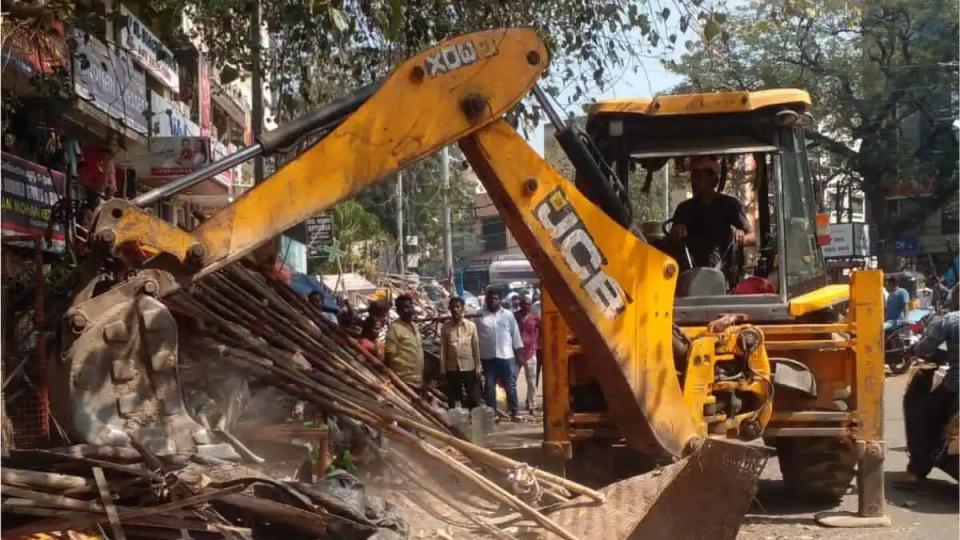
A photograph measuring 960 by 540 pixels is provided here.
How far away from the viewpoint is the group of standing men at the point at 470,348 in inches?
428

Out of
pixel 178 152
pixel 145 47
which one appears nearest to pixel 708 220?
pixel 145 47

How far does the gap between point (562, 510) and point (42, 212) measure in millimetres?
6449

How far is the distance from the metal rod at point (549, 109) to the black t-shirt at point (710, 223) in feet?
7.14

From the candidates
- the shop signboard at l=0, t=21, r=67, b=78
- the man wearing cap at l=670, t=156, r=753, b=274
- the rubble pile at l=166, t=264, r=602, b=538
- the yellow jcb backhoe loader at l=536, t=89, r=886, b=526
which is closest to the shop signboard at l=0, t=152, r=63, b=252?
the shop signboard at l=0, t=21, r=67, b=78

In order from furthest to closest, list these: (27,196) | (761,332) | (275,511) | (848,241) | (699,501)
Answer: (848,241) → (27,196) → (761,332) → (699,501) → (275,511)

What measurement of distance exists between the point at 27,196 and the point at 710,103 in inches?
236

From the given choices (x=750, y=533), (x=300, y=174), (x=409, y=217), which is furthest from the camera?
(x=409, y=217)

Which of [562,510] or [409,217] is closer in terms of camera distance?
[562,510]

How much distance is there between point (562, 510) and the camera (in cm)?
589

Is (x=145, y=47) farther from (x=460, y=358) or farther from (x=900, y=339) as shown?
(x=900, y=339)

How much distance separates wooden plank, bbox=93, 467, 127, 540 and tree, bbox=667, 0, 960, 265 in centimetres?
2658

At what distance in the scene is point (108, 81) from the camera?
1168cm

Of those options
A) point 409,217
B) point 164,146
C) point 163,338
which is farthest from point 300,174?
point 409,217

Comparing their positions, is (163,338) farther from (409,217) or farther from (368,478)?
(409,217)
